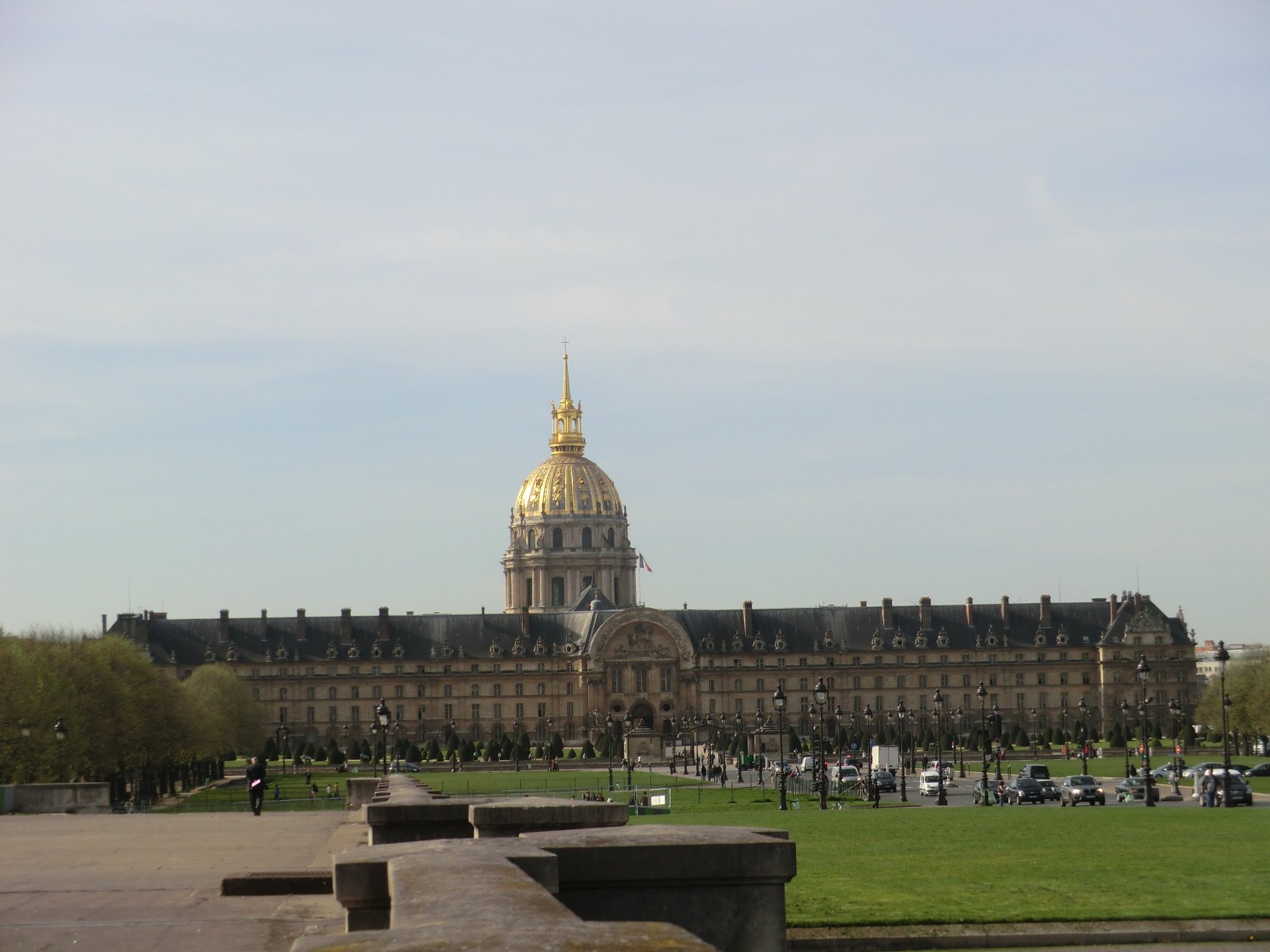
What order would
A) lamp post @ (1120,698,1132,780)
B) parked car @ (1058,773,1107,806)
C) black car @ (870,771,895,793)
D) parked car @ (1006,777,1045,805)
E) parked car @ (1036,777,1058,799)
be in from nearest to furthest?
parked car @ (1058,773,1107,806) < parked car @ (1006,777,1045,805) < parked car @ (1036,777,1058,799) < black car @ (870,771,895,793) < lamp post @ (1120,698,1132,780)

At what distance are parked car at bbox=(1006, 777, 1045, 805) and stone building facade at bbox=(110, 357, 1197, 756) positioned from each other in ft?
288

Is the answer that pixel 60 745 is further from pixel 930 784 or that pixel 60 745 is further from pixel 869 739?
pixel 869 739

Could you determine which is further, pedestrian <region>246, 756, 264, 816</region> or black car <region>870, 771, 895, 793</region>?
black car <region>870, 771, 895, 793</region>

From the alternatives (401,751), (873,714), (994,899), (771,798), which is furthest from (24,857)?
(873,714)

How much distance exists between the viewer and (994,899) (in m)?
20.1

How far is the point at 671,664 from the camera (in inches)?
5856

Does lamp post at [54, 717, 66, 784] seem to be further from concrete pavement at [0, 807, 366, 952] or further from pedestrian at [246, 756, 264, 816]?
concrete pavement at [0, 807, 366, 952]

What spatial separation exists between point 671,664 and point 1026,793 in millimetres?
92860

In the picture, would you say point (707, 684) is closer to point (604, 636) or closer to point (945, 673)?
point (604, 636)

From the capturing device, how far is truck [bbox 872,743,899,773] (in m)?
77.2

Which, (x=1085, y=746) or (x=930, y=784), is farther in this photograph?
(x=1085, y=746)

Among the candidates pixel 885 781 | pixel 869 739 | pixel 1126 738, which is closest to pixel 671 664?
pixel 869 739

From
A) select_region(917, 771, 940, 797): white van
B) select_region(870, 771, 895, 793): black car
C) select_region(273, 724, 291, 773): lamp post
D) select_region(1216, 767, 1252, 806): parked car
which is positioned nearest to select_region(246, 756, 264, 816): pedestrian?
select_region(1216, 767, 1252, 806): parked car

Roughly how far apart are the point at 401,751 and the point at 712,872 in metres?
108
